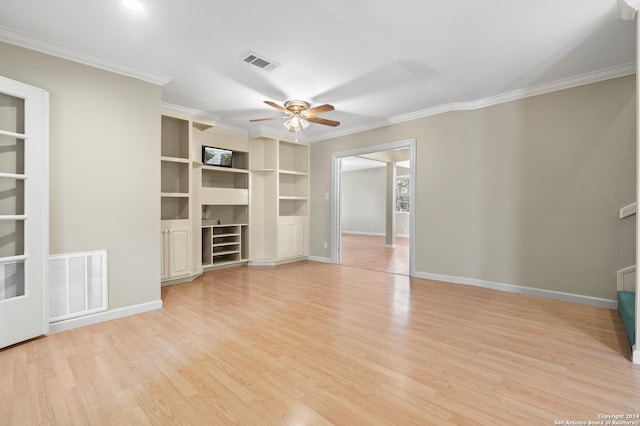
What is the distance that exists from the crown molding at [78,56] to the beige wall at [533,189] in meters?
3.70

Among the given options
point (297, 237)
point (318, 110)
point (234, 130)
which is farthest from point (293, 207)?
point (318, 110)

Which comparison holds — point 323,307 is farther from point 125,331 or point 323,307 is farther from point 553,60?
point 553,60

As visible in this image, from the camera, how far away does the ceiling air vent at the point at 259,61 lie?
304cm

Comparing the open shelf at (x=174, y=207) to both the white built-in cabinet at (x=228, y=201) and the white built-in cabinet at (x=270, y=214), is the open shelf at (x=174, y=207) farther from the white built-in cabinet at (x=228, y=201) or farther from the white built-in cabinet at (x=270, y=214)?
the white built-in cabinet at (x=270, y=214)

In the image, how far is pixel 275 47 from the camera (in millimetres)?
2891

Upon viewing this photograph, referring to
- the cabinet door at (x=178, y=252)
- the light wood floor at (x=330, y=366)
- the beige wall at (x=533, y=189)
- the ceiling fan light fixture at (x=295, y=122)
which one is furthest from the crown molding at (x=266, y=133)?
the light wood floor at (x=330, y=366)

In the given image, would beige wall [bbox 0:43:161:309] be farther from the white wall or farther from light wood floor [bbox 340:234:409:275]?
the white wall

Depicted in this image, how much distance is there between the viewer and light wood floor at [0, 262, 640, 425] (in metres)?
1.71

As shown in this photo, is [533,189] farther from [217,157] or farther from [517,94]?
[217,157]

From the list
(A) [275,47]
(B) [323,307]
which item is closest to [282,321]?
(B) [323,307]

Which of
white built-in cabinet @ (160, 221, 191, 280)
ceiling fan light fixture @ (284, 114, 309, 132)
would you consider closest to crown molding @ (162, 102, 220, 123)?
ceiling fan light fixture @ (284, 114, 309, 132)

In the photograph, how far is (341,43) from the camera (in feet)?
9.21

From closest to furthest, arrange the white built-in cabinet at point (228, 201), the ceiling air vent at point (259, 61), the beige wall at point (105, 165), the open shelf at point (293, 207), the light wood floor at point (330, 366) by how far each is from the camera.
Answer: the light wood floor at point (330, 366) < the beige wall at point (105, 165) < the ceiling air vent at point (259, 61) < the white built-in cabinet at point (228, 201) < the open shelf at point (293, 207)

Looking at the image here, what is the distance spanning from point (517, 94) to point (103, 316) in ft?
18.1
